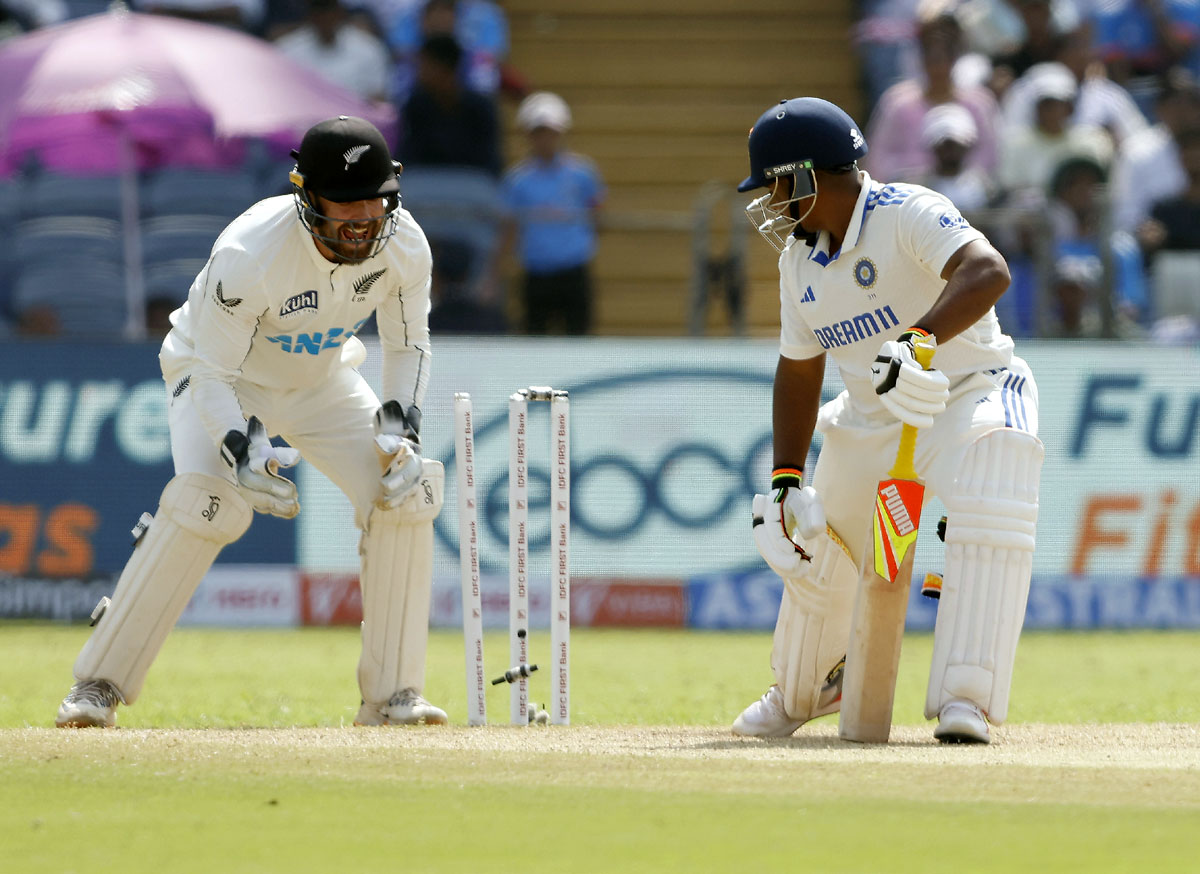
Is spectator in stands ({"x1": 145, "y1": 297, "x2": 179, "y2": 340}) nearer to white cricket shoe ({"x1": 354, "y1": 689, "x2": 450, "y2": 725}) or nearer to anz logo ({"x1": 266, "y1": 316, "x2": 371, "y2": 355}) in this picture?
anz logo ({"x1": 266, "y1": 316, "x2": 371, "y2": 355})

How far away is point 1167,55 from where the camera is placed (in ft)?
46.3

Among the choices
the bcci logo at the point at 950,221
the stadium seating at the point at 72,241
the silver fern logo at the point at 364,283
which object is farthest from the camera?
the stadium seating at the point at 72,241

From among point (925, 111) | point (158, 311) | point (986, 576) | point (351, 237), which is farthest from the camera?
point (925, 111)

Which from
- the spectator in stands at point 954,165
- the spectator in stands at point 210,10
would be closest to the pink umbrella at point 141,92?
the spectator in stands at point 210,10

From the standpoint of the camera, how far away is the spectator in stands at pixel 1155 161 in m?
12.3

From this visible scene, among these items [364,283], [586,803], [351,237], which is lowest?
[586,803]

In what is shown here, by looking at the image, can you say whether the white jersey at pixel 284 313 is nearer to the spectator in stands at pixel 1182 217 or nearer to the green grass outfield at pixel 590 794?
the green grass outfield at pixel 590 794

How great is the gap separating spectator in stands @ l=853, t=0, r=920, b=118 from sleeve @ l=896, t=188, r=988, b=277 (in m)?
8.34

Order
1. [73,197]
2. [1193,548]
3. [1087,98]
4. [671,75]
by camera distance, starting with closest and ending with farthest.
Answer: [1193,548] < [73,197] < [1087,98] < [671,75]

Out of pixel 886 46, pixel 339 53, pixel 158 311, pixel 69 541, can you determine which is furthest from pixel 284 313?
pixel 886 46

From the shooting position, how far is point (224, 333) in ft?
19.6

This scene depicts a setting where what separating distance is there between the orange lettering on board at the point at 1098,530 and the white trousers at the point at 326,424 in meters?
5.43

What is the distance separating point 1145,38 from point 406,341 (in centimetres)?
979

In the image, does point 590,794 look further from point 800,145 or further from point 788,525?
point 800,145
